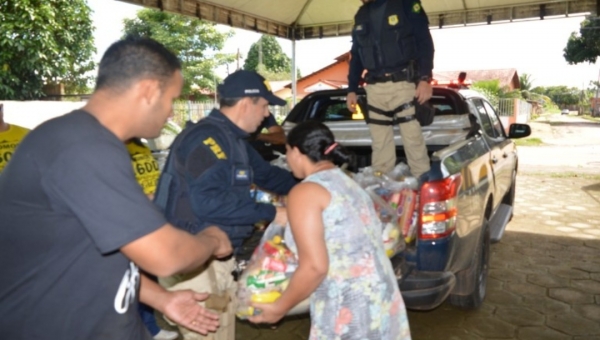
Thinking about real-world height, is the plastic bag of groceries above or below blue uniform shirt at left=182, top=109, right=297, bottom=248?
below

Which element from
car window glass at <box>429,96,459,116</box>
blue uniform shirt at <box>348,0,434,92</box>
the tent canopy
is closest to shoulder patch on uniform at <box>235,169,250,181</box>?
blue uniform shirt at <box>348,0,434,92</box>

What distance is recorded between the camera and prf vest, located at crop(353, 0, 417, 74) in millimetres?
4242

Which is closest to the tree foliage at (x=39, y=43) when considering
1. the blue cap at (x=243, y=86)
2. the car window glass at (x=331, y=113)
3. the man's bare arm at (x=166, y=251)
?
the car window glass at (x=331, y=113)

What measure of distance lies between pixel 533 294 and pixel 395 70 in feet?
8.28

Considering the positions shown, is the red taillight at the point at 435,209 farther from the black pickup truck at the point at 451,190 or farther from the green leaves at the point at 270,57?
the green leaves at the point at 270,57

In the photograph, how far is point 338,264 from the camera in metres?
2.12

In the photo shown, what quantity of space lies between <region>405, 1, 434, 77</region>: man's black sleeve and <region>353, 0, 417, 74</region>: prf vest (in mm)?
49

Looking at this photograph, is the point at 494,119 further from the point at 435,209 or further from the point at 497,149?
the point at 435,209

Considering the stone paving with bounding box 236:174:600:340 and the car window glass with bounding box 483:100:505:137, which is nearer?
the stone paving with bounding box 236:174:600:340

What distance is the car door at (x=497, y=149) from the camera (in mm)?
4969

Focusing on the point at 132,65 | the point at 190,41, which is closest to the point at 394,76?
the point at 132,65

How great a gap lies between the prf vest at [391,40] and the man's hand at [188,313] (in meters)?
2.90

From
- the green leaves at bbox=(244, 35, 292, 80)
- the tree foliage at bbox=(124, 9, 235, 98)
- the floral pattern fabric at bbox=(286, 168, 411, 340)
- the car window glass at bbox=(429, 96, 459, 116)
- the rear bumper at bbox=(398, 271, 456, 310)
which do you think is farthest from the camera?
the green leaves at bbox=(244, 35, 292, 80)

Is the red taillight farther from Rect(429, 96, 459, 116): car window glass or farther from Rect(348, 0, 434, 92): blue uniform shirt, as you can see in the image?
Rect(429, 96, 459, 116): car window glass
